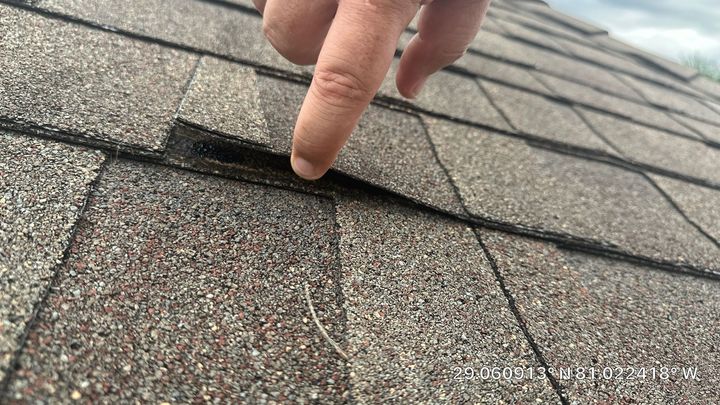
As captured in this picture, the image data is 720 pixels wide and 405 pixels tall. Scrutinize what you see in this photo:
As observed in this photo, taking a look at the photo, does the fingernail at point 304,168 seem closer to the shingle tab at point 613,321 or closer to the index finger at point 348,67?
the index finger at point 348,67

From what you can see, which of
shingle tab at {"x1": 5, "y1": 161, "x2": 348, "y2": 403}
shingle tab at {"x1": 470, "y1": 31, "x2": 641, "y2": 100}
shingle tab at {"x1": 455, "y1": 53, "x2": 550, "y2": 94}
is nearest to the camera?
shingle tab at {"x1": 5, "y1": 161, "x2": 348, "y2": 403}

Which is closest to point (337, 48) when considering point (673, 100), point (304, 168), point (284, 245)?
point (304, 168)

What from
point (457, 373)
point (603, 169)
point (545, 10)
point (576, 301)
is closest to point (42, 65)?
point (457, 373)

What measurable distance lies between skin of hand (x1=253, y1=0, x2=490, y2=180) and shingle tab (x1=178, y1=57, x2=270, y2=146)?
0.18 meters

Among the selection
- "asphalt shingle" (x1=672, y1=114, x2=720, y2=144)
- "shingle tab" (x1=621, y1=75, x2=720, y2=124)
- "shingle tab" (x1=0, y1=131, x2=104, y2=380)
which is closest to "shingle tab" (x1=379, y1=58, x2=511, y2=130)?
"shingle tab" (x1=0, y1=131, x2=104, y2=380)

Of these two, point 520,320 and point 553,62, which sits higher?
point 520,320

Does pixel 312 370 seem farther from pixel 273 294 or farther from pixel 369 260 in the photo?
pixel 369 260

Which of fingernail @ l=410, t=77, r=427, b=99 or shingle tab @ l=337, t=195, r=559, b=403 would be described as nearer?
shingle tab @ l=337, t=195, r=559, b=403

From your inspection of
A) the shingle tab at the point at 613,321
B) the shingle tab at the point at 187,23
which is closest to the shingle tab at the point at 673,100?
the shingle tab at the point at 613,321

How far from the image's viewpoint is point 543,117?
6.14 feet

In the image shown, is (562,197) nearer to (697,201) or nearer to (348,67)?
(697,201)

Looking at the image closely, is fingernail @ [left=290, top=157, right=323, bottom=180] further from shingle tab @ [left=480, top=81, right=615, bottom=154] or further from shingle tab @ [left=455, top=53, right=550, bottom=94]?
shingle tab @ [left=455, top=53, right=550, bottom=94]

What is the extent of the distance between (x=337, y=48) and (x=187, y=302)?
1.40ft

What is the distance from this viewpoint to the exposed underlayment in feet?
2.10
